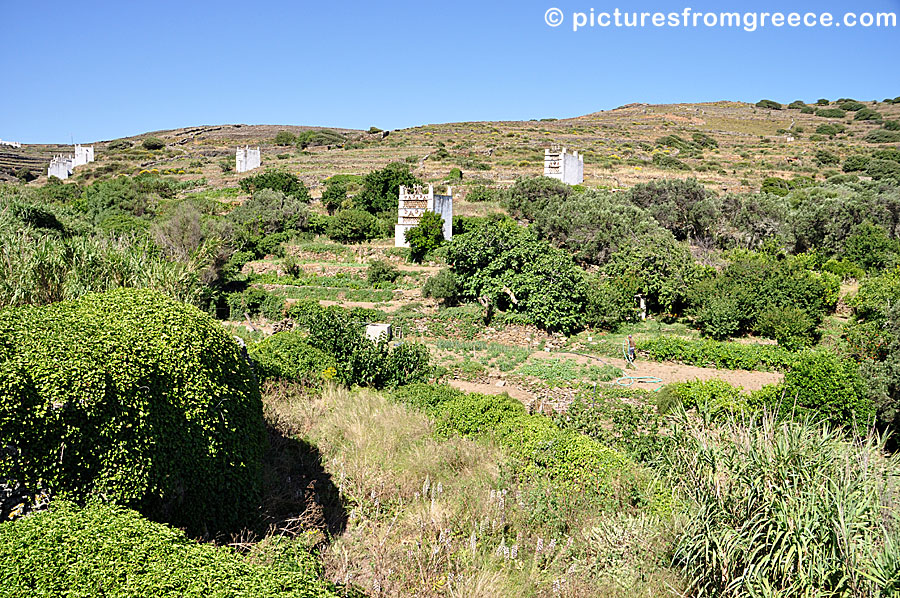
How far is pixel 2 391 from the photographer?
430 centimetres

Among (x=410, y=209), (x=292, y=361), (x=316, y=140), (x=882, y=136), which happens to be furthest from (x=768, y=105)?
(x=292, y=361)

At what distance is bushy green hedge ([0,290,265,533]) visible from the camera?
4461 millimetres

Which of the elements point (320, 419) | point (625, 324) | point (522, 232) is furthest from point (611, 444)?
point (522, 232)

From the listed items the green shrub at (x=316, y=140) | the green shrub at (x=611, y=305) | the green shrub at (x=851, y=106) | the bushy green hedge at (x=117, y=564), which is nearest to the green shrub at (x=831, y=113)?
the green shrub at (x=851, y=106)

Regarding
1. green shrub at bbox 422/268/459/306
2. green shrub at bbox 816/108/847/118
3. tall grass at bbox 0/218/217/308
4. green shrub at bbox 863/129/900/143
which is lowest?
green shrub at bbox 422/268/459/306

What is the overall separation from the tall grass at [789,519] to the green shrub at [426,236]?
20.3 meters

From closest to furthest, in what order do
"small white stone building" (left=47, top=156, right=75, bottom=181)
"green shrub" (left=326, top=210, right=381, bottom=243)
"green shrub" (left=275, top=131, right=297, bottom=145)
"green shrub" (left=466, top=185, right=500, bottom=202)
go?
"green shrub" (left=326, top=210, right=381, bottom=243) < "green shrub" (left=466, top=185, right=500, bottom=202) < "small white stone building" (left=47, top=156, right=75, bottom=181) < "green shrub" (left=275, top=131, right=297, bottom=145)

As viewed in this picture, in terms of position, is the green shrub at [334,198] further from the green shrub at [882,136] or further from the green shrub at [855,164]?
the green shrub at [882,136]

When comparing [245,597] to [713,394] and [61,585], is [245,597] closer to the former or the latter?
[61,585]

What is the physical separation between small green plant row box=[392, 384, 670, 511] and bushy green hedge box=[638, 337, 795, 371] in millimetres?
7026

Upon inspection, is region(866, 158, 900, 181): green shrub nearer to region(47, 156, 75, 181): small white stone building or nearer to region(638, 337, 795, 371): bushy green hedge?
region(638, 337, 795, 371): bushy green hedge

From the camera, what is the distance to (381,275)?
2391 centimetres

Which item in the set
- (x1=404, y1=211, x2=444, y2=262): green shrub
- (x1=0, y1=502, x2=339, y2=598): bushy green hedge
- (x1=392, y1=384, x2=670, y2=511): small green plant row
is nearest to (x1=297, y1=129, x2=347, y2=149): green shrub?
(x1=404, y1=211, x2=444, y2=262): green shrub

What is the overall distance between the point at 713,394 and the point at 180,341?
9.60m
